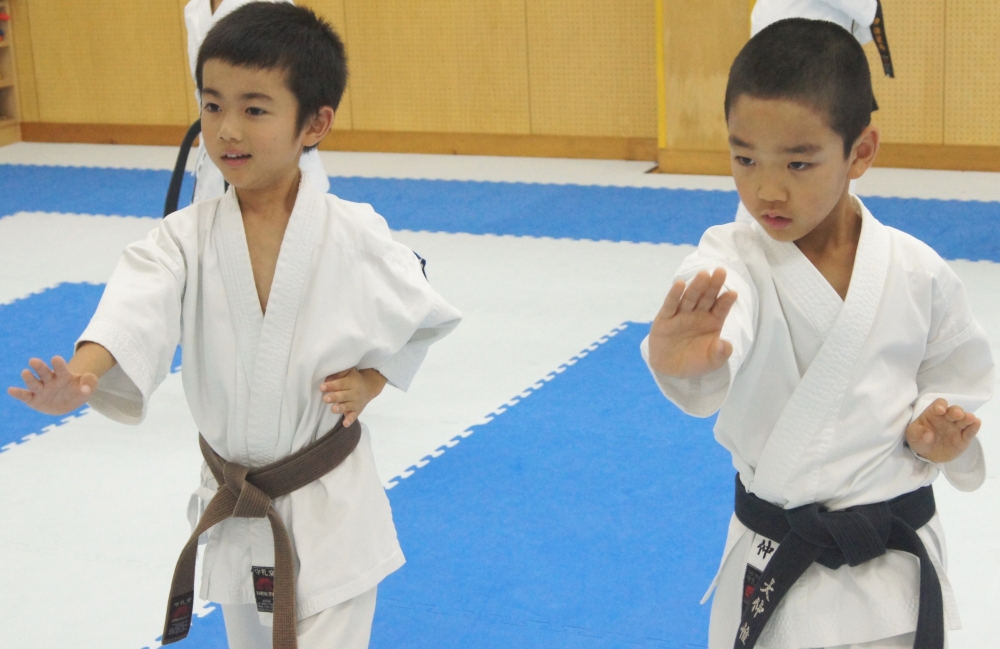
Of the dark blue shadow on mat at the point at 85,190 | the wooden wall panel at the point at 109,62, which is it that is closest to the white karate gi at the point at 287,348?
the dark blue shadow on mat at the point at 85,190

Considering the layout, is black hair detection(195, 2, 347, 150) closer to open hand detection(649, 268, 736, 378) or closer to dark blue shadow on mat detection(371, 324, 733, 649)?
open hand detection(649, 268, 736, 378)

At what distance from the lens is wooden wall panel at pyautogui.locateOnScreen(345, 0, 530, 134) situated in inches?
364

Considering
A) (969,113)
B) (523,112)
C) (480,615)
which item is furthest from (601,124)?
(480,615)

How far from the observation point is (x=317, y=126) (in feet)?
7.61

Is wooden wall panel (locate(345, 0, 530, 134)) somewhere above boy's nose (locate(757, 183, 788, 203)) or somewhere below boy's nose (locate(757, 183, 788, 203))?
below

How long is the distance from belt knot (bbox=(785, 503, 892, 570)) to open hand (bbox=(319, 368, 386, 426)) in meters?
0.75

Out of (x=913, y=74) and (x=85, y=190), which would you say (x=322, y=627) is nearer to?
(x=913, y=74)

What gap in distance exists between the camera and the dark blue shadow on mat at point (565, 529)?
3027mm

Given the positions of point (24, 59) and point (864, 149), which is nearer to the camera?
point (864, 149)

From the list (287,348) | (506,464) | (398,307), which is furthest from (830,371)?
(506,464)

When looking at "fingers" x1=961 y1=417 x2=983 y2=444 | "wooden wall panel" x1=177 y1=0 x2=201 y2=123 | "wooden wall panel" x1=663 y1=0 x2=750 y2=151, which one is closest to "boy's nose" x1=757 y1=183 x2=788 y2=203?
"fingers" x1=961 y1=417 x2=983 y2=444

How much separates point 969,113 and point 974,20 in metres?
0.58

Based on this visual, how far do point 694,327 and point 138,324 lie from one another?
3.08 ft

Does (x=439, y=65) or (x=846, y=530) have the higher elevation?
(x=439, y=65)
